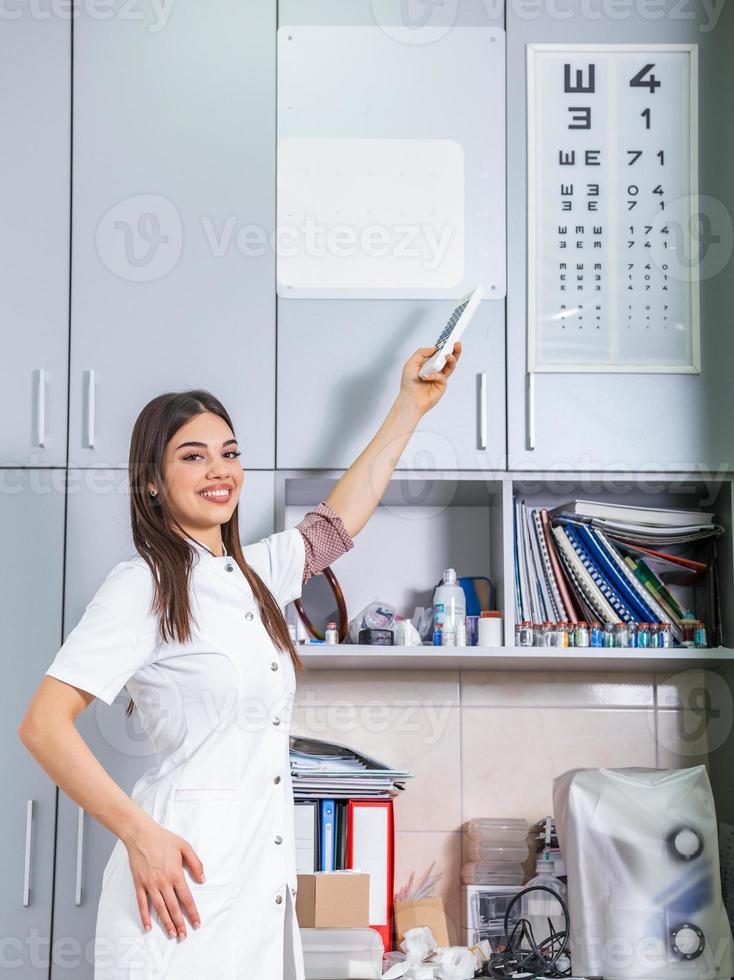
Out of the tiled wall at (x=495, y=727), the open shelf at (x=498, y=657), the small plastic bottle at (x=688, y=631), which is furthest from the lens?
the tiled wall at (x=495, y=727)

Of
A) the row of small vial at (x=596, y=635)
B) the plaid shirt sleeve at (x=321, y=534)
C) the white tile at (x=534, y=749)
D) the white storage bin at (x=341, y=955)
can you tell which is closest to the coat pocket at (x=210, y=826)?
the white storage bin at (x=341, y=955)

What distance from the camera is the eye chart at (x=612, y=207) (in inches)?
86.0

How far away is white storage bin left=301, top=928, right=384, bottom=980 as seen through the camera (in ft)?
6.06

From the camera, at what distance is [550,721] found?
2398 mm

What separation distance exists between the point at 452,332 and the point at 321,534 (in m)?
0.45

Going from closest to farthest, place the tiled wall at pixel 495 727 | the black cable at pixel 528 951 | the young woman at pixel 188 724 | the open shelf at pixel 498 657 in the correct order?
the young woman at pixel 188 724 → the black cable at pixel 528 951 → the open shelf at pixel 498 657 → the tiled wall at pixel 495 727

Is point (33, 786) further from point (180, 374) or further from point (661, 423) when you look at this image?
point (661, 423)

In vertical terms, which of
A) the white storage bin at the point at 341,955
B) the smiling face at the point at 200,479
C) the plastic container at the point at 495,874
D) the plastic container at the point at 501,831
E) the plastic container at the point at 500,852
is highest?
the smiling face at the point at 200,479

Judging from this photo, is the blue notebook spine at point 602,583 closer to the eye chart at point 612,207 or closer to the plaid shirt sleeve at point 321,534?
A: the eye chart at point 612,207

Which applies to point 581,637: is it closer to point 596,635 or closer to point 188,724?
point 596,635

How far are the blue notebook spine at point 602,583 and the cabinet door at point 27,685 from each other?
3.42ft

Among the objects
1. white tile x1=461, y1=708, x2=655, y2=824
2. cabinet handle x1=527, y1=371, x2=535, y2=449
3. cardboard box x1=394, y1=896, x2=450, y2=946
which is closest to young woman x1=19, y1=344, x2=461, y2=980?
cardboard box x1=394, y1=896, x2=450, y2=946

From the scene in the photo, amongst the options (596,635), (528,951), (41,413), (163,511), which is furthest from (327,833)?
(41,413)

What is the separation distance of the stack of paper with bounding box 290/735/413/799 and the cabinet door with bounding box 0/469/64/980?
18.3 inches
